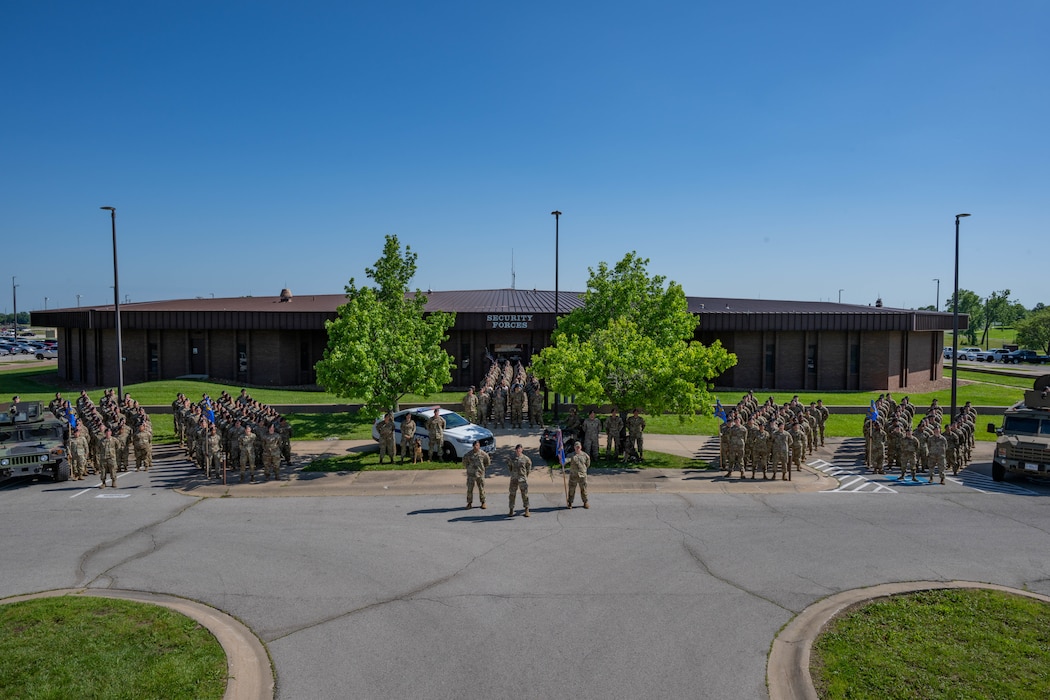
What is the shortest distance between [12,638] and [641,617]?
7482mm

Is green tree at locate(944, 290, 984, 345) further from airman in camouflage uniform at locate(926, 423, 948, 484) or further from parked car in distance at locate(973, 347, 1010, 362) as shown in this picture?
airman in camouflage uniform at locate(926, 423, 948, 484)

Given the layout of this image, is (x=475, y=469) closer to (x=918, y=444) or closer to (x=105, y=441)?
(x=105, y=441)

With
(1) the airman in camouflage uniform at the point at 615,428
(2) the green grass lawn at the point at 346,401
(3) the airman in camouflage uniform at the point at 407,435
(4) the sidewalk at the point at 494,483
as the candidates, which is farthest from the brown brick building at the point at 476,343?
(4) the sidewalk at the point at 494,483

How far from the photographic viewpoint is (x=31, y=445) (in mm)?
16406

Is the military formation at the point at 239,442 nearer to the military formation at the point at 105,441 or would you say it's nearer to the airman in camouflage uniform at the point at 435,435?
the military formation at the point at 105,441

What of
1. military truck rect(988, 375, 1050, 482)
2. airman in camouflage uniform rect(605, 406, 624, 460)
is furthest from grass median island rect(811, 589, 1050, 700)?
airman in camouflage uniform rect(605, 406, 624, 460)

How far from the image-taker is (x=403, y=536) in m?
12.1

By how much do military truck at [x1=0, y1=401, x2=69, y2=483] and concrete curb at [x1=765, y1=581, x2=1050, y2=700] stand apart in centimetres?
1685

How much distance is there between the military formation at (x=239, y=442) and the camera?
16859mm

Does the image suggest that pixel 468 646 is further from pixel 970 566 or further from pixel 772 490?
pixel 772 490

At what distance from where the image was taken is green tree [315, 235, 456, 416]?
18359 millimetres

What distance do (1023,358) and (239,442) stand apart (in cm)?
7461

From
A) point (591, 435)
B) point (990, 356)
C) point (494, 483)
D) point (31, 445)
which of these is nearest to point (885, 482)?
point (591, 435)

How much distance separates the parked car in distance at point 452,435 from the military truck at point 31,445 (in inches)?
308
